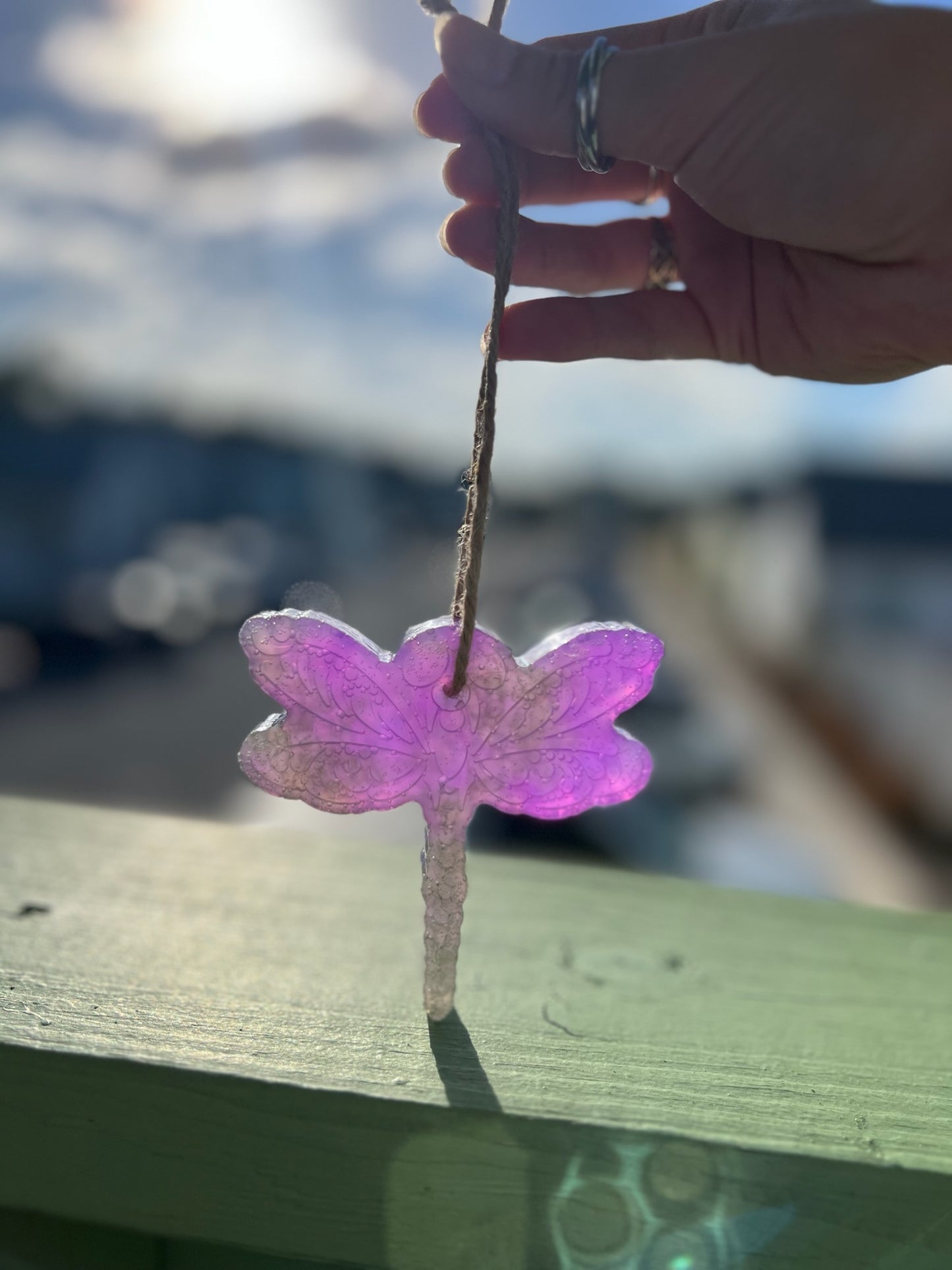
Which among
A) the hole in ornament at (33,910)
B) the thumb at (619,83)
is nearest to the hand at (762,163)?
the thumb at (619,83)

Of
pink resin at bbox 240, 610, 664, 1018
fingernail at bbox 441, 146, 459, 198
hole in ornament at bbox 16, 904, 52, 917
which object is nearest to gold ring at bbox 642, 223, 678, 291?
fingernail at bbox 441, 146, 459, 198

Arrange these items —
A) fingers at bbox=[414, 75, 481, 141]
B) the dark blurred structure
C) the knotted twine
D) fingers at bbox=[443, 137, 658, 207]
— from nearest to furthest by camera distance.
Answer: the knotted twine → fingers at bbox=[414, 75, 481, 141] → fingers at bbox=[443, 137, 658, 207] → the dark blurred structure

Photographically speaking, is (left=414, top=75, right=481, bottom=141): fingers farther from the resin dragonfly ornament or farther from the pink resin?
the pink resin

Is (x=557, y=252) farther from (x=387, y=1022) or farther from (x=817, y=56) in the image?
(x=387, y=1022)

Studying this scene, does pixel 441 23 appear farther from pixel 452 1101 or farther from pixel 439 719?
pixel 452 1101

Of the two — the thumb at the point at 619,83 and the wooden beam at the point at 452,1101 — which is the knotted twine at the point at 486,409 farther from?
the wooden beam at the point at 452,1101

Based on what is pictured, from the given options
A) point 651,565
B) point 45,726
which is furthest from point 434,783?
point 651,565
